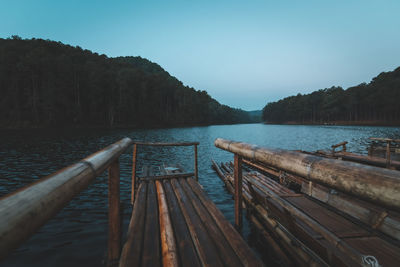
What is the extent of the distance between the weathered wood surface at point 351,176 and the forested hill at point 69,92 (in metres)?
65.8

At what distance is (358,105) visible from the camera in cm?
10388

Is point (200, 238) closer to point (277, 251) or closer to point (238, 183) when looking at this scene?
A: point (238, 183)

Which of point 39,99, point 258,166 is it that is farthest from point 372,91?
point 39,99

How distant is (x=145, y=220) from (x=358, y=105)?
135563mm

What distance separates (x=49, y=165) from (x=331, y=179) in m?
19.0

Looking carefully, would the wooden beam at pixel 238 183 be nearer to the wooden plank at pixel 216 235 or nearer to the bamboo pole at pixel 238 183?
the bamboo pole at pixel 238 183


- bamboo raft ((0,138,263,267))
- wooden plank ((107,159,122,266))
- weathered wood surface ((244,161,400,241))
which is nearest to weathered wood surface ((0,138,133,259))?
bamboo raft ((0,138,263,267))

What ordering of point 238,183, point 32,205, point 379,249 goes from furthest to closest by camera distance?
point 238,183
point 379,249
point 32,205

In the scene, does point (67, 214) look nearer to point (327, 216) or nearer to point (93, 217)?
point (93, 217)

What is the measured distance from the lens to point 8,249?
0.69 meters

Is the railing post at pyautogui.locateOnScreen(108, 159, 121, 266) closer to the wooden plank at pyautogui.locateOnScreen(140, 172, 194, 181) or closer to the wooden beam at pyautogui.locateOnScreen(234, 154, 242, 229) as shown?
the wooden beam at pyautogui.locateOnScreen(234, 154, 242, 229)

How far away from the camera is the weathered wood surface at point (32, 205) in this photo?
69 centimetres

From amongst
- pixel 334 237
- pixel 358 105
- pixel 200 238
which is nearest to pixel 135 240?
pixel 200 238

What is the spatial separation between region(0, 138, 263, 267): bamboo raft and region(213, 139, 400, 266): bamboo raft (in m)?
1.03
